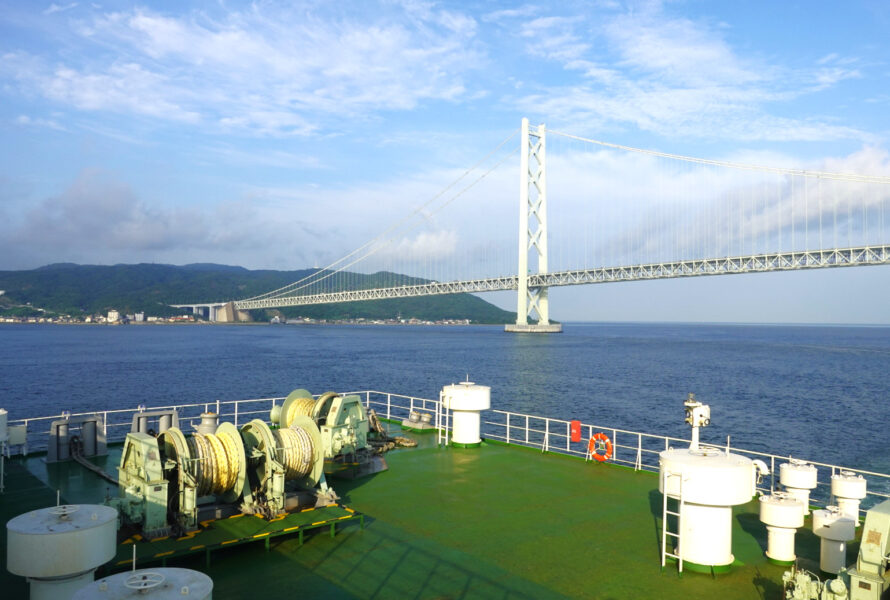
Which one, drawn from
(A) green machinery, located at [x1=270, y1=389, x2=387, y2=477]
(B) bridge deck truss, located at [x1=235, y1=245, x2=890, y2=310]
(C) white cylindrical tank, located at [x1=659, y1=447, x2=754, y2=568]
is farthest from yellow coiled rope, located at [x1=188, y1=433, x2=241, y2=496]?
(B) bridge deck truss, located at [x1=235, y1=245, x2=890, y2=310]

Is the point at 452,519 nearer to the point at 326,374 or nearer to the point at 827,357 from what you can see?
the point at 326,374

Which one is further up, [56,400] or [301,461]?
[301,461]

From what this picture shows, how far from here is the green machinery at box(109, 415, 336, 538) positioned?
10250 millimetres

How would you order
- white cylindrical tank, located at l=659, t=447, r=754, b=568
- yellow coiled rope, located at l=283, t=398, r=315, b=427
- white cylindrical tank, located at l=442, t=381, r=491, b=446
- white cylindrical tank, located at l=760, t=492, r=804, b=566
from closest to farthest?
white cylindrical tank, located at l=659, t=447, r=754, b=568 < white cylindrical tank, located at l=760, t=492, r=804, b=566 < yellow coiled rope, located at l=283, t=398, r=315, b=427 < white cylindrical tank, located at l=442, t=381, r=491, b=446

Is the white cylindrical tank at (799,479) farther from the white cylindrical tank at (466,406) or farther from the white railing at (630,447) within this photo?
the white cylindrical tank at (466,406)

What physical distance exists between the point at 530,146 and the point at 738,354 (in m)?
63.1

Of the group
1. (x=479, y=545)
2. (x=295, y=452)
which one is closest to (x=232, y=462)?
(x=295, y=452)

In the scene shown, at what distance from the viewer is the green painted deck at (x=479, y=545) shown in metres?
9.09

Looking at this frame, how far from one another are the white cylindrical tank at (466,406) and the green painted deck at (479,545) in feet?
8.99

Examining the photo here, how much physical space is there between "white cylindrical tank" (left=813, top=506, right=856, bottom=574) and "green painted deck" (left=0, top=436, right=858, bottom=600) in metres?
0.36

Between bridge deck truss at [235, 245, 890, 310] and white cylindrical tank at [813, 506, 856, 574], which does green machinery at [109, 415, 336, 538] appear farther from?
bridge deck truss at [235, 245, 890, 310]

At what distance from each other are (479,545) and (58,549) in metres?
6.53

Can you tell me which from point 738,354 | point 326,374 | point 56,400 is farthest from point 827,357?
point 56,400

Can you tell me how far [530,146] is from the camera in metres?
146
